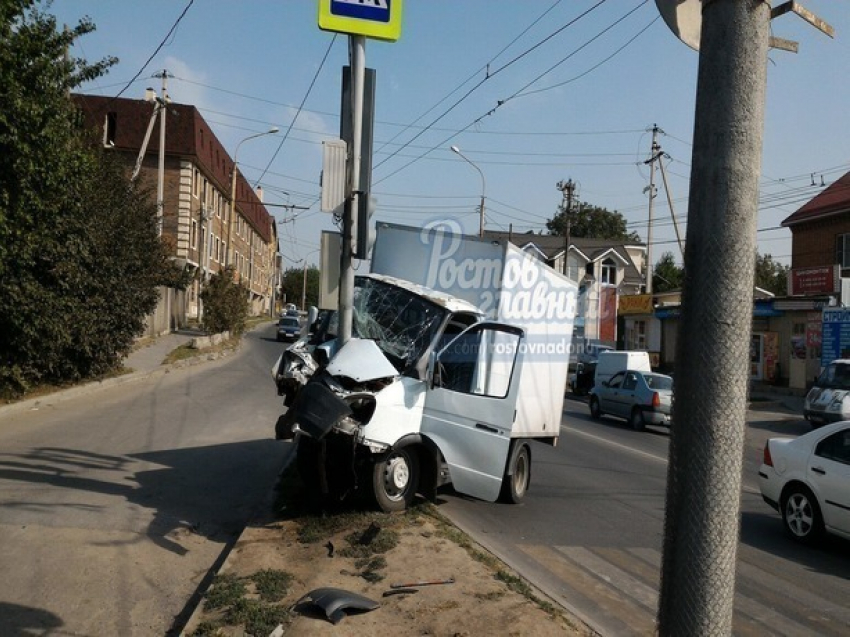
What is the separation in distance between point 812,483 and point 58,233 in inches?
573

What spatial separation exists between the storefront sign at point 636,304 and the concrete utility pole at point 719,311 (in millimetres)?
43143

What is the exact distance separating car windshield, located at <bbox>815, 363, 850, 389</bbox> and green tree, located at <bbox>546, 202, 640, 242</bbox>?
73145 mm

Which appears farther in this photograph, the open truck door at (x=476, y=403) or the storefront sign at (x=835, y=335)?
the storefront sign at (x=835, y=335)

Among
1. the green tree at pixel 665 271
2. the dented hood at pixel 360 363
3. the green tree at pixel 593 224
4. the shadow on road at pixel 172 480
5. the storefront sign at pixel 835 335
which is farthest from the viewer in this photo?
the green tree at pixel 593 224

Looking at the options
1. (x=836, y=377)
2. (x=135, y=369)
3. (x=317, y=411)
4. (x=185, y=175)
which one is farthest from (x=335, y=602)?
(x=185, y=175)

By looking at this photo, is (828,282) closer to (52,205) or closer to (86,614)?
(52,205)

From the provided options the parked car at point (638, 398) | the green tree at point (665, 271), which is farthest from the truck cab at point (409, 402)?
the green tree at point (665, 271)

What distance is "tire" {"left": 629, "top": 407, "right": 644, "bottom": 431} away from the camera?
65.8 feet

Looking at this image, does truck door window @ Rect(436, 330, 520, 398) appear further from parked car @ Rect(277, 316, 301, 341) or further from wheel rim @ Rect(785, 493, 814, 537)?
parked car @ Rect(277, 316, 301, 341)

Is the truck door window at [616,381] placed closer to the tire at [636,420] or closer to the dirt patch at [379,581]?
the tire at [636,420]

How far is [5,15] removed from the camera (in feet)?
39.2

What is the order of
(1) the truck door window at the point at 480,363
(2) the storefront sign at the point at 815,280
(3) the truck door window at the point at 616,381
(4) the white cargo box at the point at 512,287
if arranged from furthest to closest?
(2) the storefront sign at the point at 815,280
(3) the truck door window at the point at 616,381
(4) the white cargo box at the point at 512,287
(1) the truck door window at the point at 480,363

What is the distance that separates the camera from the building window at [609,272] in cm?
6156

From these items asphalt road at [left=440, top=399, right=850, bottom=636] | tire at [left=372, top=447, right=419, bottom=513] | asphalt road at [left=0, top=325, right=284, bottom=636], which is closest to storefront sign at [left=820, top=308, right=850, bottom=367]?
asphalt road at [left=440, top=399, right=850, bottom=636]
